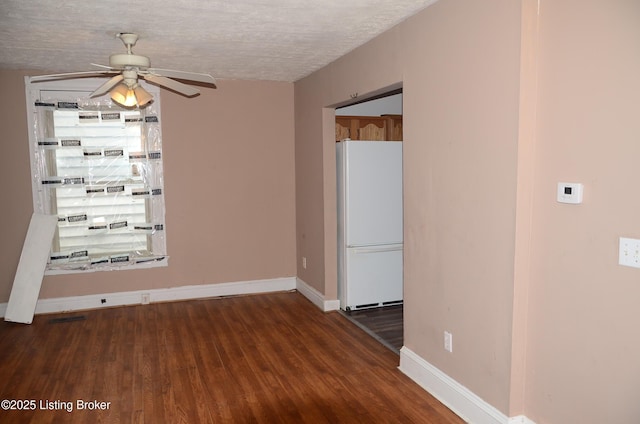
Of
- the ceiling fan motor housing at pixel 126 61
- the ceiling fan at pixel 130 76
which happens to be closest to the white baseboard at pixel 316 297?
the ceiling fan at pixel 130 76

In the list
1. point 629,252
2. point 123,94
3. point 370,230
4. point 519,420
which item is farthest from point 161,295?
point 629,252

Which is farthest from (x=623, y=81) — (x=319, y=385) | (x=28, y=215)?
(x=28, y=215)

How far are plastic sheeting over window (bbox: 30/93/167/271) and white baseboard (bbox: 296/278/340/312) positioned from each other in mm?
1604

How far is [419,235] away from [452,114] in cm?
85

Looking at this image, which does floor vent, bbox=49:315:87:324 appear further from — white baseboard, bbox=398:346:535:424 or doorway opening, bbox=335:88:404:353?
white baseboard, bbox=398:346:535:424

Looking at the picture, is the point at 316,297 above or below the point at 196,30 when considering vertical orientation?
below

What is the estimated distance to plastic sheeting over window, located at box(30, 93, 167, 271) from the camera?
16.0ft

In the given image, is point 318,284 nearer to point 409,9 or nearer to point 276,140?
point 276,140

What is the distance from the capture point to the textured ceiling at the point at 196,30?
9.46ft

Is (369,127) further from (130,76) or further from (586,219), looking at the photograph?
(586,219)

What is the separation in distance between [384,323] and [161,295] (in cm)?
256

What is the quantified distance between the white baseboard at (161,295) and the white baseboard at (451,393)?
2.53 meters

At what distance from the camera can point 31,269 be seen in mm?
4691

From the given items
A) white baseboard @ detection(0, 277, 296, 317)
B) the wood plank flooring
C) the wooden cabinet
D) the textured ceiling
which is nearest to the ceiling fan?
the textured ceiling
